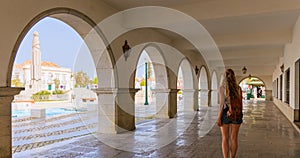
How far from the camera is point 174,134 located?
19.6 ft

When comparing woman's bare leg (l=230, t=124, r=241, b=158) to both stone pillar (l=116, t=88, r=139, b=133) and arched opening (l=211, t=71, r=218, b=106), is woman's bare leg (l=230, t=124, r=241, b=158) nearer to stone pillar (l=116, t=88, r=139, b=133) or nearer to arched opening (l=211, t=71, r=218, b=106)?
stone pillar (l=116, t=88, r=139, b=133)

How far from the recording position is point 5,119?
339 cm

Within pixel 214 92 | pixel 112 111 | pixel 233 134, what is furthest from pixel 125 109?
pixel 214 92

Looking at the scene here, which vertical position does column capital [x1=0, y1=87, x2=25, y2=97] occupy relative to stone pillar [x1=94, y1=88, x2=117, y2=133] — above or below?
above

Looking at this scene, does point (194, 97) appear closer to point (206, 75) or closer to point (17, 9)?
point (206, 75)

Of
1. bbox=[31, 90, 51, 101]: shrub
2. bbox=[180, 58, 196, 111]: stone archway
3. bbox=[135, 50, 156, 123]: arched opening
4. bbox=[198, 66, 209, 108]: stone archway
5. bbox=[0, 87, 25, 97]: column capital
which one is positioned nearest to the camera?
bbox=[0, 87, 25, 97]: column capital

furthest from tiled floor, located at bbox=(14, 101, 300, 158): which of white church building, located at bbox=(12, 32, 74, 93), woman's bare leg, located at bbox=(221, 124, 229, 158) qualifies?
white church building, located at bbox=(12, 32, 74, 93)

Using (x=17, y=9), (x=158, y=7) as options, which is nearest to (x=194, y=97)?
(x=158, y=7)

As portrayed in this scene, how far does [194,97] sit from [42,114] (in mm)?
6656

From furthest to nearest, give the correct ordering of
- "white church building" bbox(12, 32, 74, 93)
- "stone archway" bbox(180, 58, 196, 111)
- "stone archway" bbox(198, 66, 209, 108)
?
1. "white church building" bbox(12, 32, 74, 93)
2. "stone archway" bbox(198, 66, 209, 108)
3. "stone archway" bbox(180, 58, 196, 111)

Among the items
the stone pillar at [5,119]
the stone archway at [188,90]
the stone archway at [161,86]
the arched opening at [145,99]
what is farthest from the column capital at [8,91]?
the stone archway at [188,90]

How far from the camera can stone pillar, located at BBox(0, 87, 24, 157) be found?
3.33 meters

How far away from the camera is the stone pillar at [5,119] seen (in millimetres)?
3330

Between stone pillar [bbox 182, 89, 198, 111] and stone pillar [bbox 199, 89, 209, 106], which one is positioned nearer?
stone pillar [bbox 182, 89, 198, 111]
